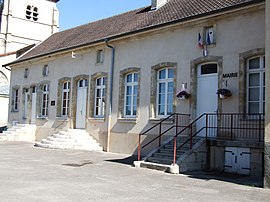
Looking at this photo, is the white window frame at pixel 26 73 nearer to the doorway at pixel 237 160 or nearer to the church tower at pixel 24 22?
the doorway at pixel 237 160

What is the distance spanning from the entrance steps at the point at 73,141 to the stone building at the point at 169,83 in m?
0.28

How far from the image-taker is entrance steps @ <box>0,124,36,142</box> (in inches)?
886

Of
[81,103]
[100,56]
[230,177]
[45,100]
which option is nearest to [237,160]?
[230,177]

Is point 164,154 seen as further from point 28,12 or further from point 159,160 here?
point 28,12

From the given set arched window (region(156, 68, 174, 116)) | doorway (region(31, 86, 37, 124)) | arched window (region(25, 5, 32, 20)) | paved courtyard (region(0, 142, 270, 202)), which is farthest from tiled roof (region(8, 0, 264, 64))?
arched window (region(25, 5, 32, 20))

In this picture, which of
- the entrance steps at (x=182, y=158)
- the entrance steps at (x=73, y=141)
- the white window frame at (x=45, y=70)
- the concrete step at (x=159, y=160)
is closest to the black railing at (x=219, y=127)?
the entrance steps at (x=182, y=158)

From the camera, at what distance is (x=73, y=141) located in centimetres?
1766

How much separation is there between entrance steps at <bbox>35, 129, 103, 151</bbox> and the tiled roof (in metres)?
4.43

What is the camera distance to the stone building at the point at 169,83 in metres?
11.8

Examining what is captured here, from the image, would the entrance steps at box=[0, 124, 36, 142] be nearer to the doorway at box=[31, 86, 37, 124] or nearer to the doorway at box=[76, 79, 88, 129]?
the doorway at box=[31, 86, 37, 124]

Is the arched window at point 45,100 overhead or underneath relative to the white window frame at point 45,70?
underneath

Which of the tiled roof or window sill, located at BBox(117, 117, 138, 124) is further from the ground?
the tiled roof

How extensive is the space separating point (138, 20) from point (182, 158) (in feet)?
28.3

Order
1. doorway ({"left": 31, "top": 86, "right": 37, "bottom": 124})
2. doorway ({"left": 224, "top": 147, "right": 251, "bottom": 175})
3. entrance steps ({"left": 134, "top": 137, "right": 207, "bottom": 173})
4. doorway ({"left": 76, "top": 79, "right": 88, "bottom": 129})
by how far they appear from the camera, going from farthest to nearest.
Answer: doorway ({"left": 31, "top": 86, "right": 37, "bottom": 124}), doorway ({"left": 76, "top": 79, "right": 88, "bottom": 129}), entrance steps ({"left": 134, "top": 137, "right": 207, "bottom": 173}), doorway ({"left": 224, "top": 147, "right": 251, "bottom": 175})
